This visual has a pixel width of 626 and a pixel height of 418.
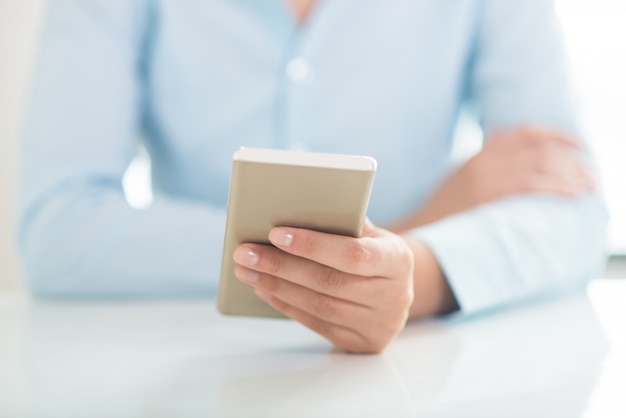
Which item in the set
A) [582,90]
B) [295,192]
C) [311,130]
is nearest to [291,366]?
[295,192]

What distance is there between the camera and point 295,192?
48 centimetres

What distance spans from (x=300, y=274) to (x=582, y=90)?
151cm

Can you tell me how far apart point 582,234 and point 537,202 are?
6cm

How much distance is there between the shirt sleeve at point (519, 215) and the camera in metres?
0.78

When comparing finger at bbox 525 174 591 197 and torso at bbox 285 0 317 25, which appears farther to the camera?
torso at bbox 285 0 317 25

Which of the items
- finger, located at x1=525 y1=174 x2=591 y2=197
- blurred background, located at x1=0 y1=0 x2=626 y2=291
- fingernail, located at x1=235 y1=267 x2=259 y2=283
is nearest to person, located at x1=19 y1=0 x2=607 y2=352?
finger, located at x1=525 y1=174 x2=591 y2=197

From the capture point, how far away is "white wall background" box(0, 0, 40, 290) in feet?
6.01

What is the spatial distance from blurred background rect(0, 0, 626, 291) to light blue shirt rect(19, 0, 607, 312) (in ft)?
2.58

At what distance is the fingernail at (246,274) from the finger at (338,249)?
1.8 inches

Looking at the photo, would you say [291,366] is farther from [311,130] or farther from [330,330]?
[311,130]

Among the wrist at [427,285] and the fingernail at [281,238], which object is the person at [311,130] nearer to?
the wrist at [427,285]

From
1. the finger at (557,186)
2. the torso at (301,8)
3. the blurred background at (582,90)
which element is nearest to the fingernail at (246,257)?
the finger at (557,186)

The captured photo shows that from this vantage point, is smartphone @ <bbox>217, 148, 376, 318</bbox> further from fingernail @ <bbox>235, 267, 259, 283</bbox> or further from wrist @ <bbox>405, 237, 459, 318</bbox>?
wrist @ <bbox>405, 237, 459, 318</bbox>

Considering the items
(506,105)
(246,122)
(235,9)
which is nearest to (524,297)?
(506,105)
